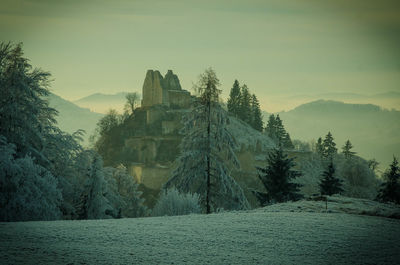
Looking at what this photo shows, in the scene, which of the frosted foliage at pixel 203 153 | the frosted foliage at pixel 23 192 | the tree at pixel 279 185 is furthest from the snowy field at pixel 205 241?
the tree at pixel 279 185

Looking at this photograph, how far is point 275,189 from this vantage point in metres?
→ 28.2

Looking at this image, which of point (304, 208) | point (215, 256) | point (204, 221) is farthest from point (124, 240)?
point (304, 208)

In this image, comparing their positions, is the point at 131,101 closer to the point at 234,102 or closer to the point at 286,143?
the point at 234,102

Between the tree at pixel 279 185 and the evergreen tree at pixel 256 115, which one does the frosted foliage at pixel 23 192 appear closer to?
the tree at pixel 279 185

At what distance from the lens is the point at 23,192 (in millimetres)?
15305

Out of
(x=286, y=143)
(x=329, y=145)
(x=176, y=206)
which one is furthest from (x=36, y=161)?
(x=329, y=145)

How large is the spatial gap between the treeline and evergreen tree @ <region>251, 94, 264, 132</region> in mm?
78962

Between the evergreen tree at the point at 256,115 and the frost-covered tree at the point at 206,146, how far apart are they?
7823cm

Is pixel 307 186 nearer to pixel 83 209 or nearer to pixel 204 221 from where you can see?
pixel 83 209

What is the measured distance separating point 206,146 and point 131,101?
83287mm

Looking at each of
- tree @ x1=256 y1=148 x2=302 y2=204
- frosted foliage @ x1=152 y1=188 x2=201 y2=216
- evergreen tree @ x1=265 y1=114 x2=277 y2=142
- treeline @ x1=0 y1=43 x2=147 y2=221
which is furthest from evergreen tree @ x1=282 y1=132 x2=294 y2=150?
frosted foliage @ x1=152 y1=188 x2=201 y2=216

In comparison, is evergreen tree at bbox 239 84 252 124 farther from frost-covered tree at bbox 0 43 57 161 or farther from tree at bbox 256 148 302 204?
frost-covered tree at bbox 0 43 57 161

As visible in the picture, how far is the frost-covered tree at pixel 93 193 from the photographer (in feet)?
74.2

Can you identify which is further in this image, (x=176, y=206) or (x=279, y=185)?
(x=279, y=185)
